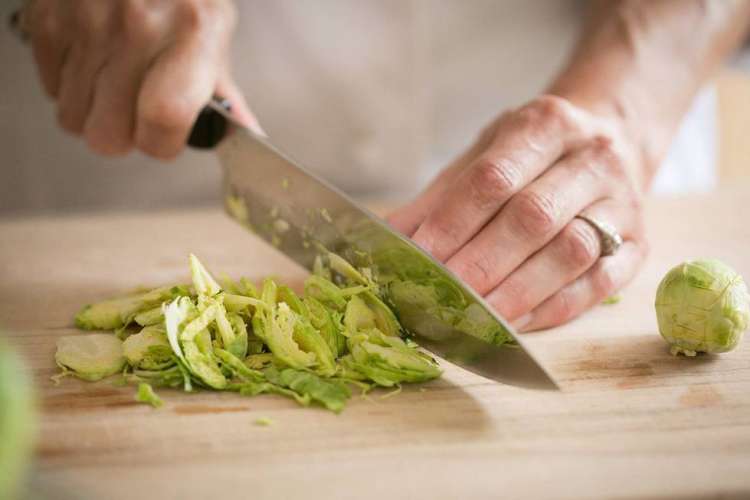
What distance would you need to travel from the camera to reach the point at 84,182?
319 centimetres

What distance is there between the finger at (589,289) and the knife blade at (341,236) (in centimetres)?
26

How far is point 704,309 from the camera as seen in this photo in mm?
1747

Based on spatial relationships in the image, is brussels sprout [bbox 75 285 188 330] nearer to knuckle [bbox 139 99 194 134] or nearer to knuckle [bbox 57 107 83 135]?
knuckle [bbox 139 99 194 134]

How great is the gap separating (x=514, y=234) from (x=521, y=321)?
202 millimetres

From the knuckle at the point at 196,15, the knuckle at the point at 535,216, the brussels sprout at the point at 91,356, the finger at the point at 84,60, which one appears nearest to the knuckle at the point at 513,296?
the knuckle at the point at 535,216

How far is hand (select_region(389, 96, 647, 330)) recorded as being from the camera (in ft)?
6.21

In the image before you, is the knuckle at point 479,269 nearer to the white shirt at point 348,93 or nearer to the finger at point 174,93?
the finger at point 174,93

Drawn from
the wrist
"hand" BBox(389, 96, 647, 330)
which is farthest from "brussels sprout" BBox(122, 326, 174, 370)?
the wrist

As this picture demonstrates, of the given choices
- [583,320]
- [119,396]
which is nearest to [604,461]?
[583,320]

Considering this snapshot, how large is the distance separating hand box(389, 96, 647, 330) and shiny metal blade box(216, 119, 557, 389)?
15 cm

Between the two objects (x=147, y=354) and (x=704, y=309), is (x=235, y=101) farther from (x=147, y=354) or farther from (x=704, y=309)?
(x=704, y=309)

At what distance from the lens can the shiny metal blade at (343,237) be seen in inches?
64.0

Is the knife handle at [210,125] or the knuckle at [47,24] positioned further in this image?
the knuckle at [47,24]

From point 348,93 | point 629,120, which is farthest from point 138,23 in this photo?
point 629,120
